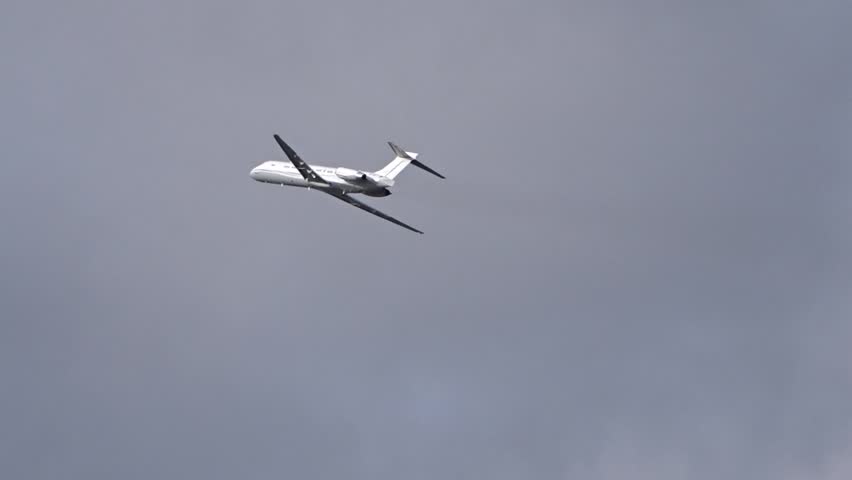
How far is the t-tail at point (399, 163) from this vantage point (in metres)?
175

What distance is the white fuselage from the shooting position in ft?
553

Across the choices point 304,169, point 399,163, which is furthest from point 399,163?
point 304,169

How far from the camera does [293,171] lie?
176500mm

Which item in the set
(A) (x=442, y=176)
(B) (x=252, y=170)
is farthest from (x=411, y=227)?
(B) (x=252, y=170)

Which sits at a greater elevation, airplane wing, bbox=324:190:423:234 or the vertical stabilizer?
the vertical stabilizer

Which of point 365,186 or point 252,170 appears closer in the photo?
point 365,186

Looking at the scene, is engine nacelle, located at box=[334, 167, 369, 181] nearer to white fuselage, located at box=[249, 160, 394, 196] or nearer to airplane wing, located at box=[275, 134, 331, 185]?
white fuselage, located at box=[249, 160, 394, 196]

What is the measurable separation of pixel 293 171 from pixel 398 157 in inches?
446

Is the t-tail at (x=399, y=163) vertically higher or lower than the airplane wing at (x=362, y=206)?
Result: higher

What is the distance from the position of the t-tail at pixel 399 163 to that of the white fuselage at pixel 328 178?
4.31 m

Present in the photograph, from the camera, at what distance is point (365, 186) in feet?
555

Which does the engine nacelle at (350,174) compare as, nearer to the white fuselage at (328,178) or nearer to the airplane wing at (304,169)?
the white fuselage at (328,178)

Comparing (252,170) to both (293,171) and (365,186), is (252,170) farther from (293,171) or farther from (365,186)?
(365,186)

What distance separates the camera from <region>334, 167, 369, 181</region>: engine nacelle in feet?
551
